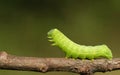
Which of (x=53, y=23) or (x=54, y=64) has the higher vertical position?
(x=53, y=23)

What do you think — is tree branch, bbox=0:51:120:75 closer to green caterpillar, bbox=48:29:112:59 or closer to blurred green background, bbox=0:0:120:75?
green caterpillar, bbox=48:29:112:59

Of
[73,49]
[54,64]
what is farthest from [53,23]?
[54,64]

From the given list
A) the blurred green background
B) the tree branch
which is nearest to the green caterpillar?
the tree branch

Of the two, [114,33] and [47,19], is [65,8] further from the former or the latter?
[114,33]

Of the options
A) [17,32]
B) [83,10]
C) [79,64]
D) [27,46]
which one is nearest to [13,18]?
[17,32]

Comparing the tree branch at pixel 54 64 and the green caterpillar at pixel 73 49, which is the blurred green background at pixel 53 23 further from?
the tree branch at pixel 54 64

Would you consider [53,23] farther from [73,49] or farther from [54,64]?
[54,64]
